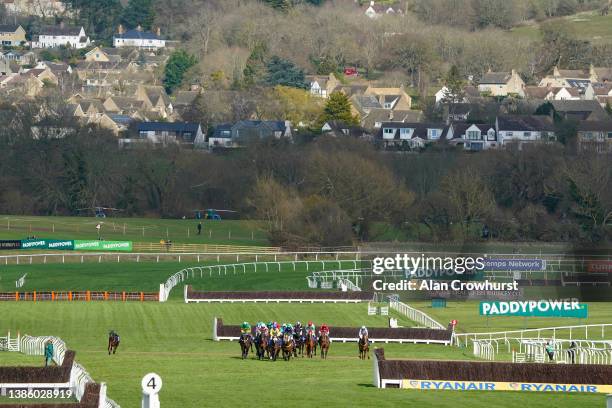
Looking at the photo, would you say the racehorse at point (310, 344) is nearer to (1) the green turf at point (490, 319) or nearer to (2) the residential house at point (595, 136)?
(1) the green turf at point (490, 319)

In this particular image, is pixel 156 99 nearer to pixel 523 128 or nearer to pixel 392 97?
pixel 392 97

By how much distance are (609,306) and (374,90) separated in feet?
360

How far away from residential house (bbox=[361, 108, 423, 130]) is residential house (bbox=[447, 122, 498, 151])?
10.6 meters

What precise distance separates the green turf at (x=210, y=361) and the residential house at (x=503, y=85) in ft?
361

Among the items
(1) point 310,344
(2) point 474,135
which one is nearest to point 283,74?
(2) point 474,135

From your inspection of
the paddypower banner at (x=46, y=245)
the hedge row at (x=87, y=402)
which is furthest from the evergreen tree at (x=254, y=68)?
the hedge row at (x=87, y=402)

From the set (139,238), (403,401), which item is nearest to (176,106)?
(139,238)

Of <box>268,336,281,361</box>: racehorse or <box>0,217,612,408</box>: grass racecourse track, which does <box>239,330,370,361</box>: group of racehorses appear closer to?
<box>268,336,281,361</box>: racehorse

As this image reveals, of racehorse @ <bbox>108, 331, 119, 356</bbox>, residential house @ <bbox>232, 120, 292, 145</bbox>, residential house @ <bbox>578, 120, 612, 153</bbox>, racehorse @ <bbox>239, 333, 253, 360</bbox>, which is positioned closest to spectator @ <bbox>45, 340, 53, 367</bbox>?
racehorse @ <bbox>108, 331, 119, 356</bbox>

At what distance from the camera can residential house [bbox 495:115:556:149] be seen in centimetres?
14650

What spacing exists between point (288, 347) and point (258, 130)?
95.7m

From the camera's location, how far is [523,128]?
495ft

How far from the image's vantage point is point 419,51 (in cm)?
19075

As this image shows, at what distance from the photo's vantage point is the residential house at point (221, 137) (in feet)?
484
